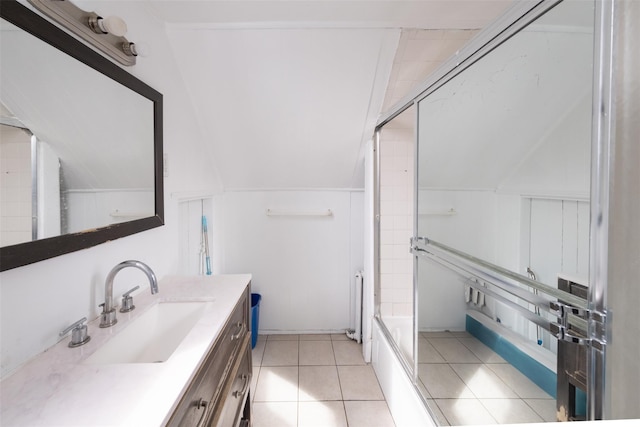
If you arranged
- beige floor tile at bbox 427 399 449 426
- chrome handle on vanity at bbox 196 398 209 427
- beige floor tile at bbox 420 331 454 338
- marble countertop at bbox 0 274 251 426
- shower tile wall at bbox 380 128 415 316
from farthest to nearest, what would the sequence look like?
shower tile wall at bbox 380 128 415 316
beige floor tile at bbox 420 331 454 338
beige floor tile at bbox 427 399 449 426
chrome handle on vanity at bbox 196 398 209 427
marble countertop at bbox 0 274 251 426

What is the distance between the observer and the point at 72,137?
87 cm

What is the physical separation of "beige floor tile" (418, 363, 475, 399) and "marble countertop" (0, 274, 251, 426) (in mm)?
1088

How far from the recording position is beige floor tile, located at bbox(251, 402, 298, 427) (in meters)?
1.61

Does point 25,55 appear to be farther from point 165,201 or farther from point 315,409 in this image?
point 315,409

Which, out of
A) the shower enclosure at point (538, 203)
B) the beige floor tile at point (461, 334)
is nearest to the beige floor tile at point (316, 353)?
the shower enclosure at point (538, 203)

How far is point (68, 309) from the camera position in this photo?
0.87 meters

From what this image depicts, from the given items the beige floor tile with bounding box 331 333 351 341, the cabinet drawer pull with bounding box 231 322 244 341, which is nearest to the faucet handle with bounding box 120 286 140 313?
the cabinet drawer pull with bounding box 231 322 244 341

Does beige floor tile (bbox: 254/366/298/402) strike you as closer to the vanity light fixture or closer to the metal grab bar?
the metal grab bar

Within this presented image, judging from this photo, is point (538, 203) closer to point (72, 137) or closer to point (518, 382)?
point (518, 382)

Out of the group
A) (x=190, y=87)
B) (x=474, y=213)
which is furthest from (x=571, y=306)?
(x=190, y=87)

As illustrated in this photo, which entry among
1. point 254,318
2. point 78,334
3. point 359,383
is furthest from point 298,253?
point 78,334

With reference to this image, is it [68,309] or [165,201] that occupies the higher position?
[165,201]

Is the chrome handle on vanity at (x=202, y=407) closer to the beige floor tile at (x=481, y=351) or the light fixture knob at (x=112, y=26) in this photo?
the beige floor tile at (x=481, y=351)

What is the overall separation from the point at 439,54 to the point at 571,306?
167cm
